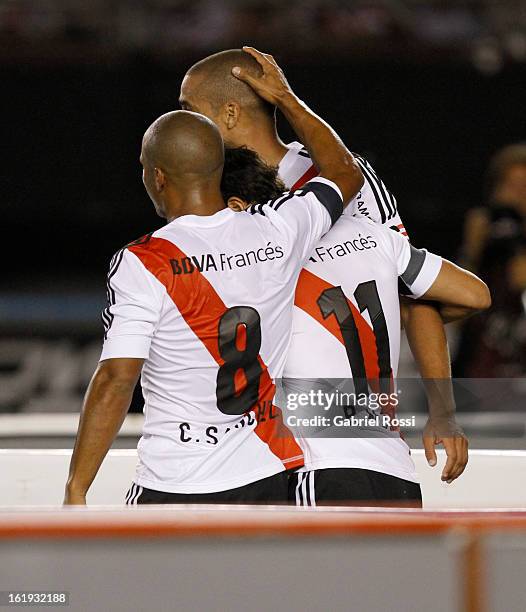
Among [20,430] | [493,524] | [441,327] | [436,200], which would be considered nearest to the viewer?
[493,524]

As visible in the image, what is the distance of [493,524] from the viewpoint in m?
0.95

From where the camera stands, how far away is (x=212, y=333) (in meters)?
1.95

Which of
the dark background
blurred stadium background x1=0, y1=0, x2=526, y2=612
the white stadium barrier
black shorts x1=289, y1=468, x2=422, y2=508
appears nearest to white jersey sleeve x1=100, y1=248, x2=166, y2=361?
black shorts x1=289, y1=468, x2=422, y2=508

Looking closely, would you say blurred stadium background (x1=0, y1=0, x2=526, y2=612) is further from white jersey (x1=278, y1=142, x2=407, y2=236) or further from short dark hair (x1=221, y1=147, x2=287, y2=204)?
short dark hair (x1=221, y1=147, x2=287, y2=204)

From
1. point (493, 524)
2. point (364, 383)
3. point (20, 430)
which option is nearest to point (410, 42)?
point (20, 430)

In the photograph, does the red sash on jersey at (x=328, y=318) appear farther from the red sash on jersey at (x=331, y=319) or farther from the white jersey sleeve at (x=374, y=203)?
the white jersey sleeve at (x=374, y=203)

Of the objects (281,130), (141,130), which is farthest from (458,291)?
(141,130)

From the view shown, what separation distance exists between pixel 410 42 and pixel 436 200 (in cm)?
132

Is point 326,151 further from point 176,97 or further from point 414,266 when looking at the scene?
point 176,97

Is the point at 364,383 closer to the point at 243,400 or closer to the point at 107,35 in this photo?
the point at 243,400

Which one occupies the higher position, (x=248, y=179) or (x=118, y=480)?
(x=248, y=179)

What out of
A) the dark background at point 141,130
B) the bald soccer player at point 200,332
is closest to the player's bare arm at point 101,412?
the bald soccer player at point 200,332

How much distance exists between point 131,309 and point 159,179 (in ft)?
0.93

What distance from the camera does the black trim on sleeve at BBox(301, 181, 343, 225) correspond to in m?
2.06
